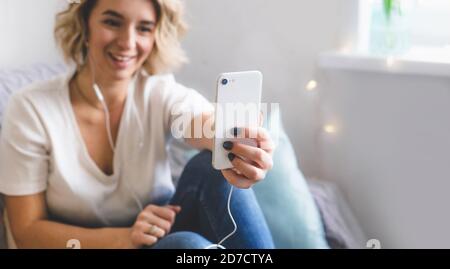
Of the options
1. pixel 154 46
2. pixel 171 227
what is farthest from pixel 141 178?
pixel 154 46

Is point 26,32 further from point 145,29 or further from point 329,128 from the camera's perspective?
point 329,128

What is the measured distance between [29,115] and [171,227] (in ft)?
0.79

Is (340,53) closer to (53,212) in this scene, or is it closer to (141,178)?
(141,178)

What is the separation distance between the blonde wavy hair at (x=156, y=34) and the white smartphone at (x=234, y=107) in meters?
0.10

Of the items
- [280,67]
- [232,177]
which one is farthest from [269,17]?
[232,177]

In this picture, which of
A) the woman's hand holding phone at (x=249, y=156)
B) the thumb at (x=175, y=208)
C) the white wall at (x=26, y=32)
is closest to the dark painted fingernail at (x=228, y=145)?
the woman's hand holding phone at (x=249, y=156)

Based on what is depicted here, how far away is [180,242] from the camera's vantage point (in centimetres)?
70

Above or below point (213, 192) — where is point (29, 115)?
above

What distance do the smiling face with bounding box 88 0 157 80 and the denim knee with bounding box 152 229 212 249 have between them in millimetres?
223

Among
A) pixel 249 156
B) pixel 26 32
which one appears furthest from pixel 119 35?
pixel 249 156

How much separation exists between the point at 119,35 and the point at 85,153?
0.16m

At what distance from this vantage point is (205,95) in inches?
27.6
